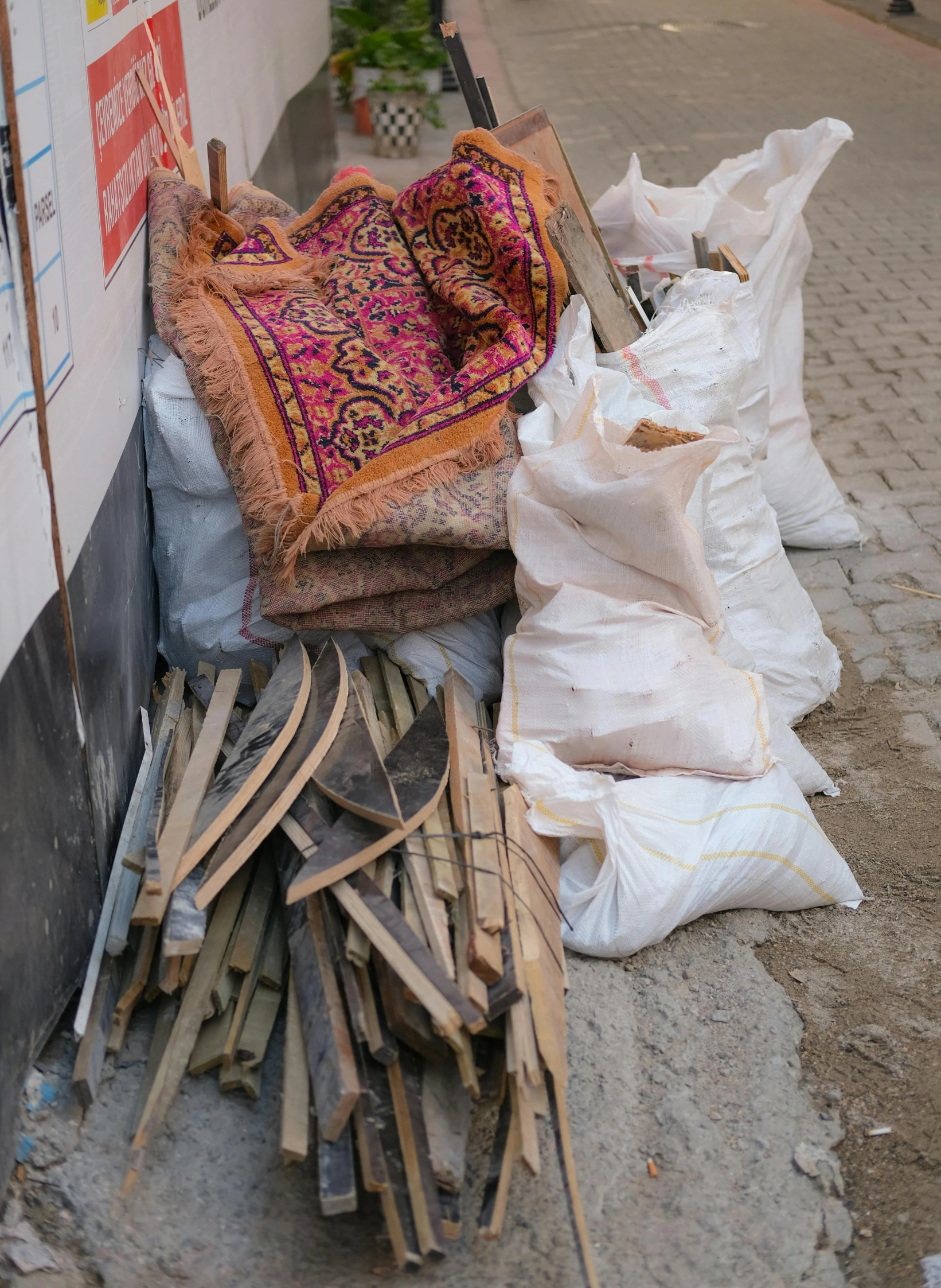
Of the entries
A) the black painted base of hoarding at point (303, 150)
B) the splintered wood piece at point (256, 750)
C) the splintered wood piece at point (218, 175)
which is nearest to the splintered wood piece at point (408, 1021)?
the splintered wood piece at point (256, 750)

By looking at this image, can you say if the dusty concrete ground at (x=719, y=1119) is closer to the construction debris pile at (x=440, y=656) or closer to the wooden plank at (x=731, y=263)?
the construction debris pile at (x=440, y=656)

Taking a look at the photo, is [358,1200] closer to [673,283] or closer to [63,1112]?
[63,1112]

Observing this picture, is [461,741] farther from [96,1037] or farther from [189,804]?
[96,1037]

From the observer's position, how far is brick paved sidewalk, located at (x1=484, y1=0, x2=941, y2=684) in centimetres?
413

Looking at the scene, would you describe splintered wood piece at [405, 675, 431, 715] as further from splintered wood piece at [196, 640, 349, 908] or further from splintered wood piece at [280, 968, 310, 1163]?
splintered wood piece at [280, 968, 310, 1163]

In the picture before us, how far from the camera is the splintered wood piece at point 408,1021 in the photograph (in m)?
1.94

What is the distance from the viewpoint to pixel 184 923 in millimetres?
2047

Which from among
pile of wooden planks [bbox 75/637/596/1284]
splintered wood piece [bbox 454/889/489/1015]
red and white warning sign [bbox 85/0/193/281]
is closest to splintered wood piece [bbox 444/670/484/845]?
pile of wooden planks [bbox 75/637/596/1284]

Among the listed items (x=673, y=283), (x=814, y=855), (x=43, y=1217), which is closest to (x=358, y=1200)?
(x=43, y=1217)

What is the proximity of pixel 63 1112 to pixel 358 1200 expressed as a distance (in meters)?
0.55

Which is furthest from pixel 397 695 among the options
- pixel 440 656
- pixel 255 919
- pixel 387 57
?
pixel 387 57

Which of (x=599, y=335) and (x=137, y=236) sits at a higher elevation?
(x=137, y=236)

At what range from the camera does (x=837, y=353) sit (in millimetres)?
5730

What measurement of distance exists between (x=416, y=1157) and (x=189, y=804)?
835mm
